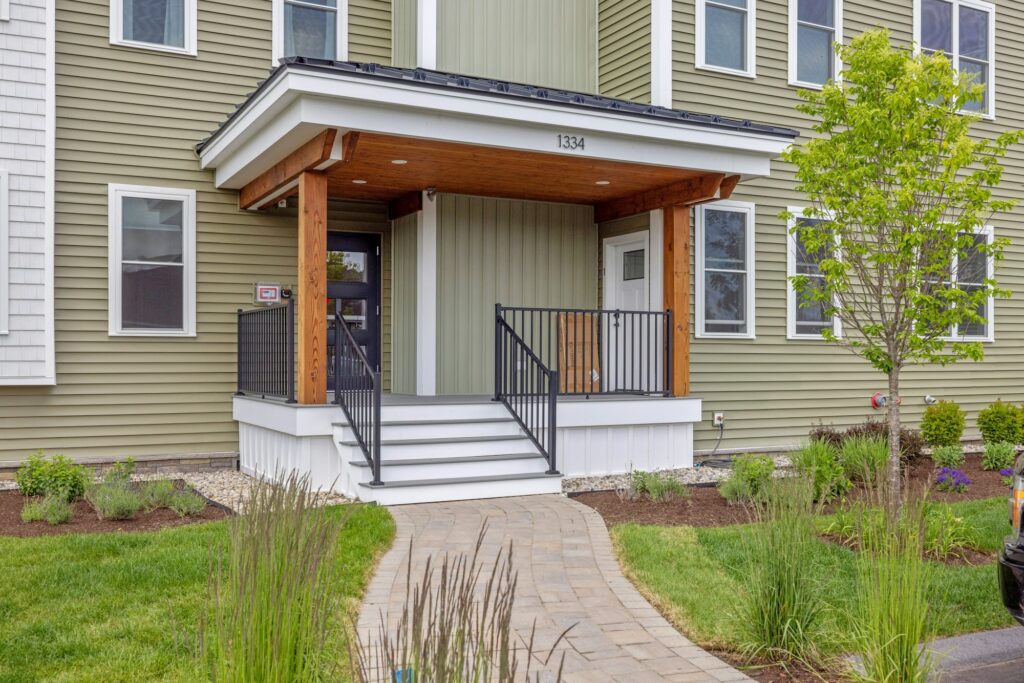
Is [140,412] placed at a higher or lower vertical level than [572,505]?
higher

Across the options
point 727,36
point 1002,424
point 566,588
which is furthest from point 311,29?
point 1002,424

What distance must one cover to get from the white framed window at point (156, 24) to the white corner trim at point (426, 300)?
3045 mm

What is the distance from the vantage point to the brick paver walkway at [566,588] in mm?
4070

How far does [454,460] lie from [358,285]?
3.44 m

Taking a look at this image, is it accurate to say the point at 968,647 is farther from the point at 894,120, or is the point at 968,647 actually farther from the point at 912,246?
the point at 894,120

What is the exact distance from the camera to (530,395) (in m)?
8.73

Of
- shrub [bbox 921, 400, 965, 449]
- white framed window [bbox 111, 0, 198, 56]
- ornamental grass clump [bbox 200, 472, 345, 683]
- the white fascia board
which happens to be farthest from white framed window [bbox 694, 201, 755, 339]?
ornamental grass clump [bbox 200, 472, 345, 683]

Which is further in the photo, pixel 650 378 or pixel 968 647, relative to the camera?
pixel 650 378

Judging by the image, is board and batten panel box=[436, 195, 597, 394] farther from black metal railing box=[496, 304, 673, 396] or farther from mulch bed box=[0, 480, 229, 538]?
mulch bed box=[0, 480, 229, 538]

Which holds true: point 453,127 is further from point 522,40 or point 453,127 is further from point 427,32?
point 522,40

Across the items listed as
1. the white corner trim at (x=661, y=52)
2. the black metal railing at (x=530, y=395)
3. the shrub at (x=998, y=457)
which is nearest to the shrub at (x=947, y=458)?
the shrub at (x=998, y=457)

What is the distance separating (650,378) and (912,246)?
13.0 feet

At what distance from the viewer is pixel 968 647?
172 inches

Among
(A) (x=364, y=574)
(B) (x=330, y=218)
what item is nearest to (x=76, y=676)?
(A) (x=364, y=574)
